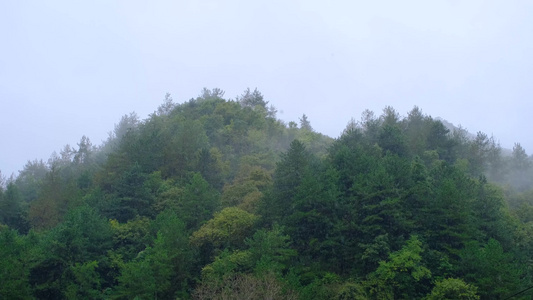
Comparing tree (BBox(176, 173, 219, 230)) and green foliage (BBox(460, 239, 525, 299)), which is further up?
tree (BBox(176, 173, 219, 230))

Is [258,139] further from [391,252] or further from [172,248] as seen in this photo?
[391,252]

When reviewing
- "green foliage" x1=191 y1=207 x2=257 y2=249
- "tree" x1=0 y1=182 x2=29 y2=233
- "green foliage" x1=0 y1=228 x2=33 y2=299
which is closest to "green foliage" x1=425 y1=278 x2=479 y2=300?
"green foliage" x1=191 y1=207 x2=257 y2=249

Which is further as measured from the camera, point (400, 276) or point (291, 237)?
point (291, 237)

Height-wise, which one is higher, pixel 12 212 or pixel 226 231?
pixel 12 212

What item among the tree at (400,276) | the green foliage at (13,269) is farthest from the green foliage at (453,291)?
the green foliage at (13,269)

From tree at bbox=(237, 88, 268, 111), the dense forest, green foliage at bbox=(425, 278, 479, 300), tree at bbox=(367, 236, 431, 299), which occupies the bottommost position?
green foliage at bbox=(425, 278, 479, 300)

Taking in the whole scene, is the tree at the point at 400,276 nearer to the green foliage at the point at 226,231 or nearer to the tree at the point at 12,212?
the green foliage at the point at 226,231

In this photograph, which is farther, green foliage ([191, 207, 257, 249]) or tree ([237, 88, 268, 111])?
tree ([237, 88, 268, 111])

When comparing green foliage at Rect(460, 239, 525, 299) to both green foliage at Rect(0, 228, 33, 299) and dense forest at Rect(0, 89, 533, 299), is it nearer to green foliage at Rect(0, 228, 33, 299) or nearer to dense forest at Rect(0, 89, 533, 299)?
dense forest at Rect(0, 89, 533, 299)

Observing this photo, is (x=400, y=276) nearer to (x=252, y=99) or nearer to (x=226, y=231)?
(x=226, y=231)

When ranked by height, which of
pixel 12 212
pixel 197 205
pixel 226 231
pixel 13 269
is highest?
pixel 12 212

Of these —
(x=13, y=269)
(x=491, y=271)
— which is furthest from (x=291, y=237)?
(x=13, y=269)

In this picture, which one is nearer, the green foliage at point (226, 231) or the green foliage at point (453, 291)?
the green foliage at point (453, 291)

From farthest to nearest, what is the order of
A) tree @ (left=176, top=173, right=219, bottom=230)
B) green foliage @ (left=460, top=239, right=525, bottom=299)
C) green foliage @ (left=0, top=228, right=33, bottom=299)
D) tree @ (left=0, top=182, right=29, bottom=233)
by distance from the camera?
tree @ (left=0, top=182, right=29, bottom=233)
tree @ (left=176, top=173, right=219, bottom=230)
green foliage @ (left=0, top=228, right=33, bottom=299)
green foliage @ (left=460, top=239, right=525, bottom=299)
